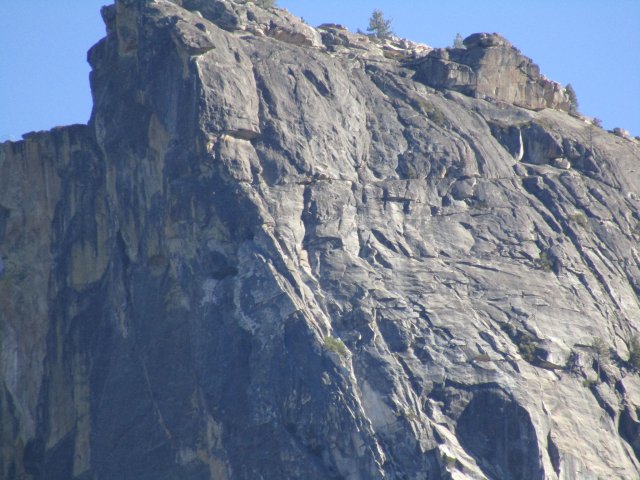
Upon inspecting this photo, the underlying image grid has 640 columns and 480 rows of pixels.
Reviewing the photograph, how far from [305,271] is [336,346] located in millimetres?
4135

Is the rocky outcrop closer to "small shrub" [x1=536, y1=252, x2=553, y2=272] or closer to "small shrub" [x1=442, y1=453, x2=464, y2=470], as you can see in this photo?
"small shrub" [x1=536, y1=252, x2=553, y2=272]

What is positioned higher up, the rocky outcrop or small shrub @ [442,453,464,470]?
the rocky outcrop

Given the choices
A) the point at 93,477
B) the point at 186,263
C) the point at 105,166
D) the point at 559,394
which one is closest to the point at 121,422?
the point at 93,477

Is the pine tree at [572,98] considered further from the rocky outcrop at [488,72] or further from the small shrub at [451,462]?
the small shrub at [451,462]

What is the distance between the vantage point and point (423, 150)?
72312 mm

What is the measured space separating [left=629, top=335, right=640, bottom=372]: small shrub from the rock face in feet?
1.06

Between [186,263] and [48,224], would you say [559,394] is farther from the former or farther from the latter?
[48,224]

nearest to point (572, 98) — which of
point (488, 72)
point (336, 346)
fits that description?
point (488, 72)

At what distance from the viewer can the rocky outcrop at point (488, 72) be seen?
77938mm

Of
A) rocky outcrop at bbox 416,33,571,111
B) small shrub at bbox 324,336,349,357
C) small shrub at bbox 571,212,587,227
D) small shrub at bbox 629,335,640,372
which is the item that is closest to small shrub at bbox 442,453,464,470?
small shrub at bbox 324,336,349,357

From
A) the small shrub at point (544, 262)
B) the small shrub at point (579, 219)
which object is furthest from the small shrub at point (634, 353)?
the small shrub at point (579, 219)

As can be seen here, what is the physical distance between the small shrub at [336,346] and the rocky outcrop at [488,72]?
20.3 meters

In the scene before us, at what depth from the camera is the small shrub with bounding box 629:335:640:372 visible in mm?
67500

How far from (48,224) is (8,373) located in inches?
285
